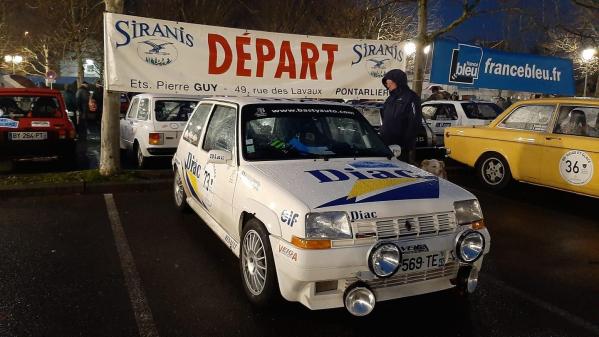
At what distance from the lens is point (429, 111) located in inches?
497

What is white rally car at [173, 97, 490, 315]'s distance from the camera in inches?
126

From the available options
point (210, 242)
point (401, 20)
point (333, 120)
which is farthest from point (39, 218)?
point (401, 20)

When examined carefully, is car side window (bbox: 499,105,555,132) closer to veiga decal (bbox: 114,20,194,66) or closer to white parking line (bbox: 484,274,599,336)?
white parking line (bbox: 484,274,599,336)

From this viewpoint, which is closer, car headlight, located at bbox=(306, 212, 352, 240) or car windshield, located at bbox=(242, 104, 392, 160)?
car headlight, located at bbox=(306, 212, 352, 240)

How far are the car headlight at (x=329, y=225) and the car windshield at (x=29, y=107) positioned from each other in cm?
719

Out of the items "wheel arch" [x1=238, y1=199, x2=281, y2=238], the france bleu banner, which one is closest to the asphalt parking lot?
"wheel arch" [x1=238, y1=199, x2=281, y2=238]

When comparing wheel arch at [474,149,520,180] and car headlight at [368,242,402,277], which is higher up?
wheel arch at [474,149,520,180]

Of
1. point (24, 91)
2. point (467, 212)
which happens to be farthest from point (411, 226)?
point (24, 91)

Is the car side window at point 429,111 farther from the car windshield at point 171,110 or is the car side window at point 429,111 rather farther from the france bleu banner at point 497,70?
the car windshield at point 171,110

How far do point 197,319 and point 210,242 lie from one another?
1.74 metres

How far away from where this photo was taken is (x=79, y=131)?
Result: 14836 mm

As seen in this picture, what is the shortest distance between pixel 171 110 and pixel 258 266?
6.29 meters

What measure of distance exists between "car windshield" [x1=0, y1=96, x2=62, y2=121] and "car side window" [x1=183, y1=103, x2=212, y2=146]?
400cm

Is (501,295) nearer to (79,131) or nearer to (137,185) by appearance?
(137,185)
